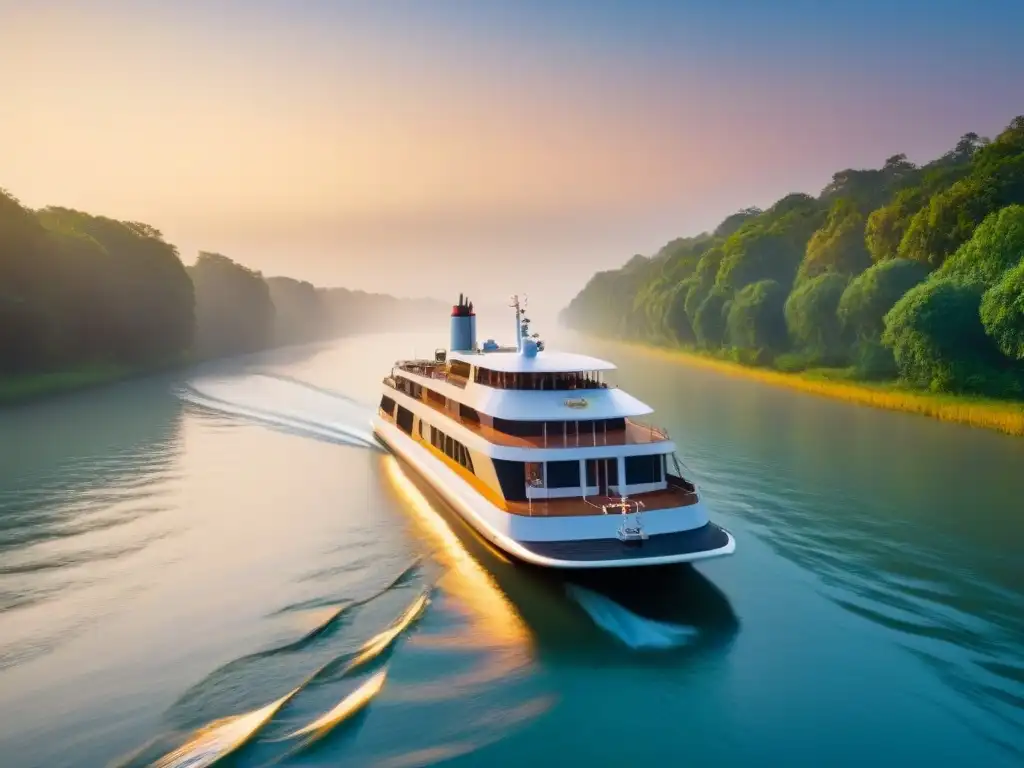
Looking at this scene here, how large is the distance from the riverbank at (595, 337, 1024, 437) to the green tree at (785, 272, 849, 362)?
3733 mm

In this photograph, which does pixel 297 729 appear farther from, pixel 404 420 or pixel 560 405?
pixel 404 420

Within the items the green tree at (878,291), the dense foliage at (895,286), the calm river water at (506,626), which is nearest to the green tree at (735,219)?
the dense foliage at (895,286)

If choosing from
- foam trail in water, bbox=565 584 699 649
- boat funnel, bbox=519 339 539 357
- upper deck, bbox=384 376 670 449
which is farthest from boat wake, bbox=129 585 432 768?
boat funnel, bbox=519 339 539 357

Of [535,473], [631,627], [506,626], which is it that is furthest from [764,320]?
[506,626]

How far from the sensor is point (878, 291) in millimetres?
52094

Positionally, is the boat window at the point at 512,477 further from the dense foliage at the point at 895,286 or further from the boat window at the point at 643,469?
the dense foliage at the point at 895,286

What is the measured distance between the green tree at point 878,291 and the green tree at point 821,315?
381 cm

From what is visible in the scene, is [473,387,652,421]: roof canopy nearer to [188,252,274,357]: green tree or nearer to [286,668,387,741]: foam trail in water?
[286,668,387,741]: foam trail in water

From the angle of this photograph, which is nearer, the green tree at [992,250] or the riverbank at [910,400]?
the riverbank at [910,400]

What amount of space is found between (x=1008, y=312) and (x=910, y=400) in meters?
8.92

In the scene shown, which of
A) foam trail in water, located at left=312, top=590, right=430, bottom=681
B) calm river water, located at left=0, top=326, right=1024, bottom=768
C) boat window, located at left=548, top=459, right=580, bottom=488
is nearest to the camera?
calm river water, located at left=0, top=326, right=1024, bottom=768

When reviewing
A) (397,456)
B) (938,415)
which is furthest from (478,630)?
(938,415)

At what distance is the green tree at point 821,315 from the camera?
59812 mm

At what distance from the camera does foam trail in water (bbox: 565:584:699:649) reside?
53.2ft
